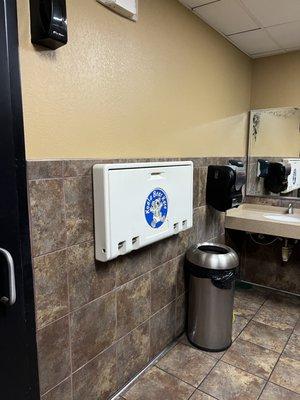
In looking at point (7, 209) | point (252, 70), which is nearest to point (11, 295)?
point (7, 209)

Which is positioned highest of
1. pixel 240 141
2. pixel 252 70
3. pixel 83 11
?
pixel 252 70

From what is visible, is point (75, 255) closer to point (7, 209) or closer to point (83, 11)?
point (7, 209)

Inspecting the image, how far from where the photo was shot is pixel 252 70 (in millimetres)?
3160

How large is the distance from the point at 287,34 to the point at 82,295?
8.68 feet

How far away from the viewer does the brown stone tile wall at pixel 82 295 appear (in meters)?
1.31

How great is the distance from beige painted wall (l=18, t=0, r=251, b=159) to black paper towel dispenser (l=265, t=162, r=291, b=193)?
80cm

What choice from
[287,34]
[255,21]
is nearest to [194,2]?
[255,21]

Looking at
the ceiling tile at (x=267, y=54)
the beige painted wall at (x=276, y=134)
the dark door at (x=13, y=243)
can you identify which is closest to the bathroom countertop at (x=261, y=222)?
the beige painted wall at (x=276, y=134)

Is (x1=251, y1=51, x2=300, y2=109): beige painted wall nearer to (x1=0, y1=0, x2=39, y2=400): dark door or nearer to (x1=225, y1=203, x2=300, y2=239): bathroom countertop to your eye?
(x1=225, y1=203, x2=300, y2=239): bathroom countertop

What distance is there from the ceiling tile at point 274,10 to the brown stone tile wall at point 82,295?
1628 mm

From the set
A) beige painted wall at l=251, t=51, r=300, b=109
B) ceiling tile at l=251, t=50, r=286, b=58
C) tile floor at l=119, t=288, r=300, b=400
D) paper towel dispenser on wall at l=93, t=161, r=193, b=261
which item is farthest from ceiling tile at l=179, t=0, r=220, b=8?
tile floor at l=119, t=288, r=300, b=400

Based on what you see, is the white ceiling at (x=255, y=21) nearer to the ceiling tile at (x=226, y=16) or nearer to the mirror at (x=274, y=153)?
the ceiling tile at (x=226, y=16)

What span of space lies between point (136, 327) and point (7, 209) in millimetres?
1164

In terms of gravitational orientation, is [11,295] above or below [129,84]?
below
